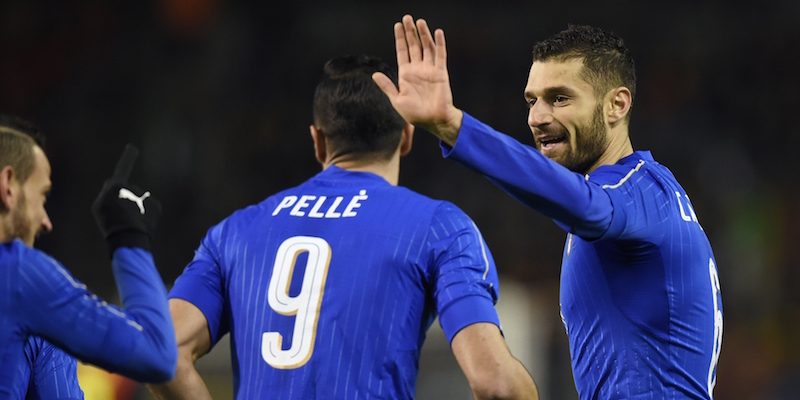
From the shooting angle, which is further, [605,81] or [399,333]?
[605,81]

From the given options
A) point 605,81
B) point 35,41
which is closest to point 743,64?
point 35,41

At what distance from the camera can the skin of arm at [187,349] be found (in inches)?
121

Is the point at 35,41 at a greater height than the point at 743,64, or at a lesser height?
lesser

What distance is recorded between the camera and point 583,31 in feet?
11.3

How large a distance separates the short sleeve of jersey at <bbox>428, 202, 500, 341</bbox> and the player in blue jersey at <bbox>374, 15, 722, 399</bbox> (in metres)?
0.39

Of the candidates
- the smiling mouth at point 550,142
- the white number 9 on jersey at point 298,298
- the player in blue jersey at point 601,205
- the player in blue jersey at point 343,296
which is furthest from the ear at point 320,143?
the smiling mouth at point 550,142

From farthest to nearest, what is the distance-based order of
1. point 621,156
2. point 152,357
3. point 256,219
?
point 621,156, point 256,219, point 152,357

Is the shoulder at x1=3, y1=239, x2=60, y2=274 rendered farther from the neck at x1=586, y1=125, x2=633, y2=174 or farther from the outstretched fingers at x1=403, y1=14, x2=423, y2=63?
the neck at x1=586, y1=125, x2=633, y2=174

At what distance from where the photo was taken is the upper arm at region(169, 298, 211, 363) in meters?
3.11

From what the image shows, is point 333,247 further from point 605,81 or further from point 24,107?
point 24,107

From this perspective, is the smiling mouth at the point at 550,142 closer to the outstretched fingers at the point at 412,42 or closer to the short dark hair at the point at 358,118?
the short dark hair at the point at 358,118

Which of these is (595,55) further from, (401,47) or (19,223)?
(19,223)

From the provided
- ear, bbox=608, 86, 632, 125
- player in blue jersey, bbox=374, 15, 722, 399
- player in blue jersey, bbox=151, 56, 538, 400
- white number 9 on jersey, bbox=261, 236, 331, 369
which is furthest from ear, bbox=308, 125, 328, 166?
ear, bbox=608, 86, 632, 125

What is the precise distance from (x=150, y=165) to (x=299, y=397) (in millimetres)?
10028
